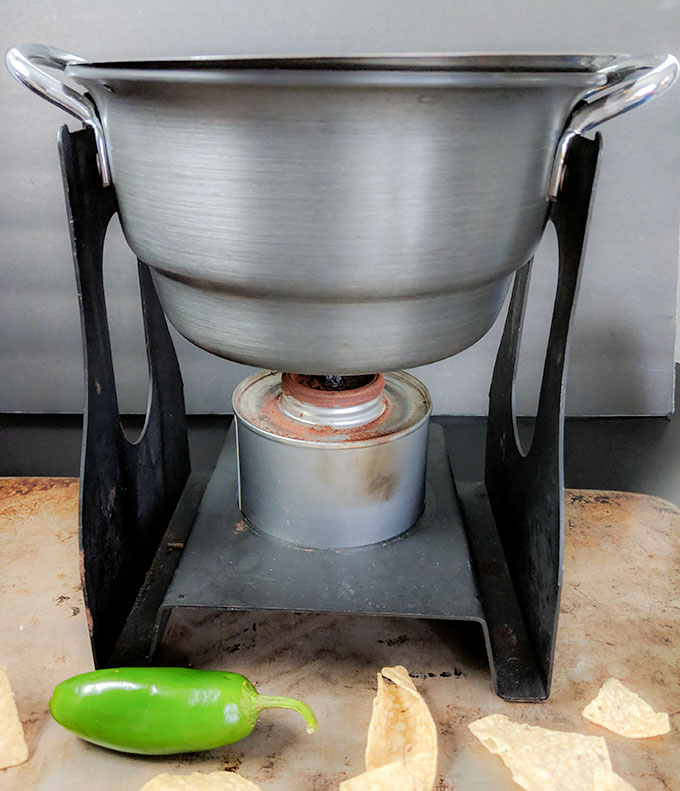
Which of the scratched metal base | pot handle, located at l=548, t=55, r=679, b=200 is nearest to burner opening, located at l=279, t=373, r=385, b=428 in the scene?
the scratched metal base

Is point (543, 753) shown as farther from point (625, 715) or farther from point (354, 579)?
point (354, 579)

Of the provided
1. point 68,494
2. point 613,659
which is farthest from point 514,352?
point 68,494

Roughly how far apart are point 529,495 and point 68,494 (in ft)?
3.14

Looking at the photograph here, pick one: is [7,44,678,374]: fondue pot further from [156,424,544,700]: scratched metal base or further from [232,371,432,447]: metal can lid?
[156,424,544,700]: scratched metal base

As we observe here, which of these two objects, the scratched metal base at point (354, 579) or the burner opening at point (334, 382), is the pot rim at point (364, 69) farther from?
the scratched metal base at point (354, 579)

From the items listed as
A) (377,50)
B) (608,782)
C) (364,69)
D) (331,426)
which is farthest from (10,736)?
(377,50)

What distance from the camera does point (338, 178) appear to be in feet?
2.68

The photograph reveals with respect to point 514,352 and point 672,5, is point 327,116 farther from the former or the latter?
point 672,5

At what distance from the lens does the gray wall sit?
5.37 feet

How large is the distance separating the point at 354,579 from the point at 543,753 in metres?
0.36

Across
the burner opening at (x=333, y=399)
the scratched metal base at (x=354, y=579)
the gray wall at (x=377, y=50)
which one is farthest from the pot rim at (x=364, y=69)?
the gray wall at (x=377, y=50)

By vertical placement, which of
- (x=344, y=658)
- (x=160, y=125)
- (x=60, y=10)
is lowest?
(x=344, y=658)

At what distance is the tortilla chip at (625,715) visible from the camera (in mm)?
1063

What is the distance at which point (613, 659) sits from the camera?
1211mm
